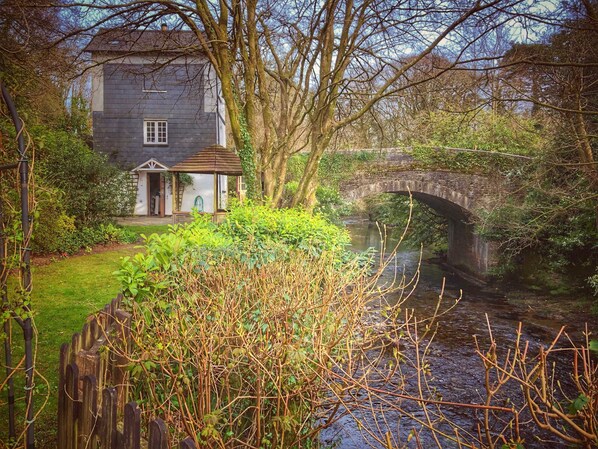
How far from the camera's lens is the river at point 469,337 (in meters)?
6.01

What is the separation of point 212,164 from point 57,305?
9382 millimetres

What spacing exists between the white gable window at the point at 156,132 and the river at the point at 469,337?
14.5m

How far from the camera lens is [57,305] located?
8.16 m

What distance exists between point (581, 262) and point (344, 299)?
12460 millimetres

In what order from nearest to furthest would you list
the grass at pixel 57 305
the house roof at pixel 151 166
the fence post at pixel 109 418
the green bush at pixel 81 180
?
the fence post at pixel 109 418
the grass at pixel 57 305
the green bush at pixel 81 180
the house roof at pixel 151 166

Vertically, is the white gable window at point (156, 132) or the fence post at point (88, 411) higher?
the white gable window at point (156, 132)

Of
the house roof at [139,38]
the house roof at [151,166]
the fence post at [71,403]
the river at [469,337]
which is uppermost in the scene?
the house roof at [139,38]

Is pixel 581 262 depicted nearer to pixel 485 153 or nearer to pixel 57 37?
pixel 485 153

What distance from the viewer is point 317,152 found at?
33.9 feet

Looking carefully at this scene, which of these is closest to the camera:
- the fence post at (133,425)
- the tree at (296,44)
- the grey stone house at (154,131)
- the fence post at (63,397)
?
the fence post at (133,425)

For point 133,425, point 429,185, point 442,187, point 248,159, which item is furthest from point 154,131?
point 133,425

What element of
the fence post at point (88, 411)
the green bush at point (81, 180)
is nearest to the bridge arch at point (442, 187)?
the green bush at point (81, 180)

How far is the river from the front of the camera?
601 cm

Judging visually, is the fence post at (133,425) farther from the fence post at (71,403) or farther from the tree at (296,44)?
the tree at (296,44)
